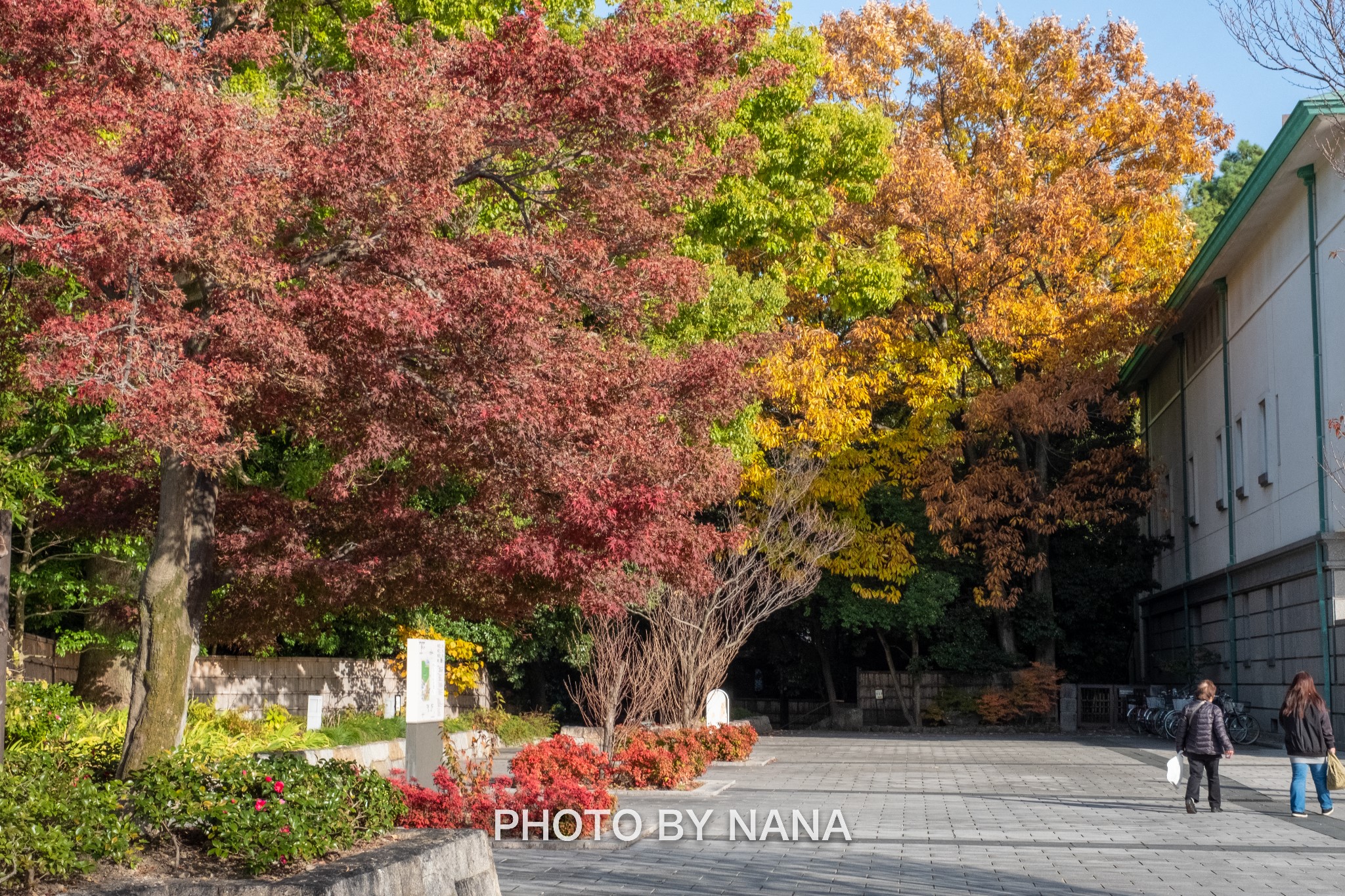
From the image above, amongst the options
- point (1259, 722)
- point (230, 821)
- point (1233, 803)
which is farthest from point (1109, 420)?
point (230, 821)

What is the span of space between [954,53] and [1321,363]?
14.4m

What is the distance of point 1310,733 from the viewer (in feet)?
42.8

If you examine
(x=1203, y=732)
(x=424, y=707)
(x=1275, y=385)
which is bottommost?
(x=1203, y=732)

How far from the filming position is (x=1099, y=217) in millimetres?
31797

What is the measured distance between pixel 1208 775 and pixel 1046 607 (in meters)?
18.8

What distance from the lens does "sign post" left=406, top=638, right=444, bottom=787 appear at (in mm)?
10664

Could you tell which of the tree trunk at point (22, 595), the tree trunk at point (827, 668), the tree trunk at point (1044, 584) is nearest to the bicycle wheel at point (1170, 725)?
the tree trunk at point (1044, 584)

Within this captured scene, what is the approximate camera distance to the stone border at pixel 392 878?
20.7 feet

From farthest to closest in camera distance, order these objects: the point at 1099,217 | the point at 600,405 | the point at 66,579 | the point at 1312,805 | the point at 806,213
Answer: the point at 1099,217 → the point at 806,213 → the point at 66,579 → the point at 1312,805 → the point at 600,405

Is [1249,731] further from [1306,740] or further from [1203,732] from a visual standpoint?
[1306,740]

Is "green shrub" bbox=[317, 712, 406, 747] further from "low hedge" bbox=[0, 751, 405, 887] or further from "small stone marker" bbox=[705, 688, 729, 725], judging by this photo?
"low hedge" bbox=[0, 751, 405, 887]

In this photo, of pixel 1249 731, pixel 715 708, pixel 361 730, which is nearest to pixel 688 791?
pixel 361 730

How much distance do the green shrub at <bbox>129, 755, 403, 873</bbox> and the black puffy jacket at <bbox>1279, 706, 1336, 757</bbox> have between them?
374 inches

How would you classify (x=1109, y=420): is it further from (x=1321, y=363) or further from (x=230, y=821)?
(x=230, y=821)
